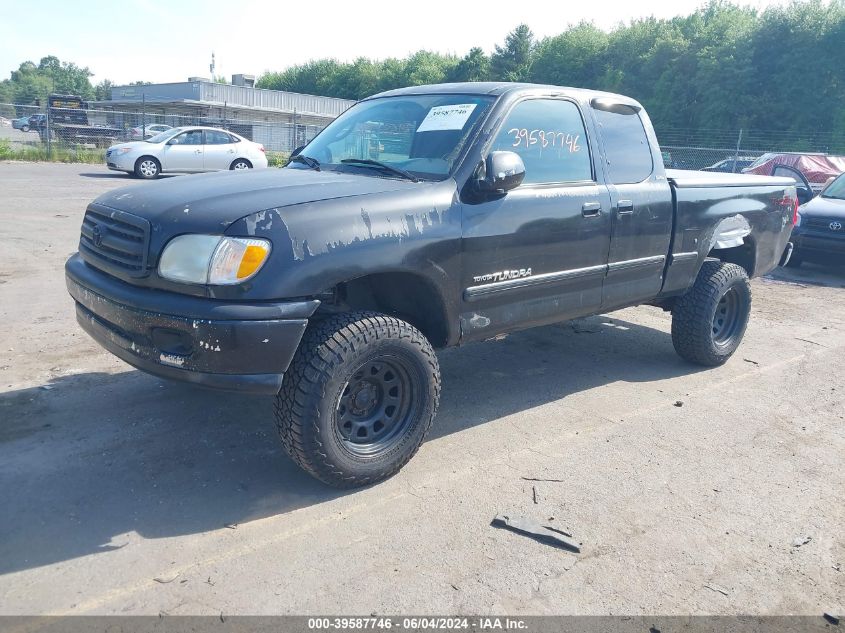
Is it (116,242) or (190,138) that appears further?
(190,138)

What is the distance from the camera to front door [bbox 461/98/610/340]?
377 centimetres

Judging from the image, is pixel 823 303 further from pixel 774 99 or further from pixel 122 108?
pixel 122 108

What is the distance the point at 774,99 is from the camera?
1740 inches

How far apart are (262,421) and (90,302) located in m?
1.18

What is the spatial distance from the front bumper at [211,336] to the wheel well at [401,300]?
554 mm

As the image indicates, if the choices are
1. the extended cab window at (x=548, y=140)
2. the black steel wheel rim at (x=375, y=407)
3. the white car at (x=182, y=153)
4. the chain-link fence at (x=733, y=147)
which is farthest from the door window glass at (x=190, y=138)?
the black steel wheel rim at (x=375, y=407)

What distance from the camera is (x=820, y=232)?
10.1 metres

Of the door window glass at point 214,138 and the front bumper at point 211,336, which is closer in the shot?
the front bumper at point 211,336

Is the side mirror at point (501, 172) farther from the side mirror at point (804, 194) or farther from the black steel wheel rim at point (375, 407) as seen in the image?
the side mirror at point (804, 194)

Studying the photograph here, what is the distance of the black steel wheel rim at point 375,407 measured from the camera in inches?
134

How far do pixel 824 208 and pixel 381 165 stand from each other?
8.89m

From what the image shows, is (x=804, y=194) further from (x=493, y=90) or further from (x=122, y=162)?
(x=122, y=162)

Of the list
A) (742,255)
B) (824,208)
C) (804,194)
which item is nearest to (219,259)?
(742,255)

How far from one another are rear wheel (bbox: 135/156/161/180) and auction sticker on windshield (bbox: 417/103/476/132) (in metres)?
17.5
